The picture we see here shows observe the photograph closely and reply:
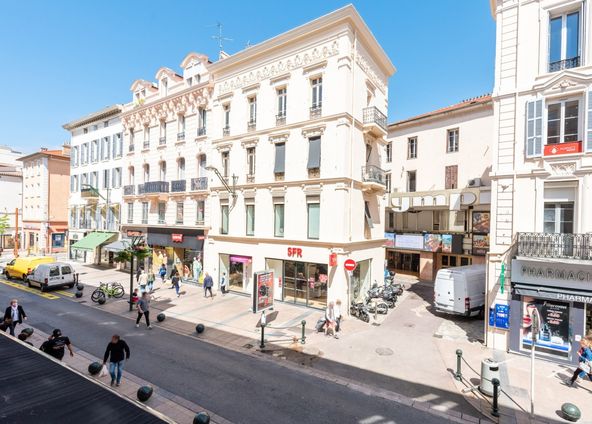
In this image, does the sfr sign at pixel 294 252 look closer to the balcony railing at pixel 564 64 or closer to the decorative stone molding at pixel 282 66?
the decorative stone molding at pixel 282 66

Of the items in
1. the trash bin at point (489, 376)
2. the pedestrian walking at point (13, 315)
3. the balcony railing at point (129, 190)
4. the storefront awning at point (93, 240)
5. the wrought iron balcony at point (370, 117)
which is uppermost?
the wrought iron balcony at point (370, 117)

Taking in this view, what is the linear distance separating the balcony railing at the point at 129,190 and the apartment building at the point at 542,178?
2777 cm

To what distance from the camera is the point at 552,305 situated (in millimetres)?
11602

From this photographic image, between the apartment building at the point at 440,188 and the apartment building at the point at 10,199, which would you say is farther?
the apartment building at the point at 10,199

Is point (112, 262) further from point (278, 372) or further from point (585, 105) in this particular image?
point (585, 105)

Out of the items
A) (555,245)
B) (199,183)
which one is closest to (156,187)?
(199,183)

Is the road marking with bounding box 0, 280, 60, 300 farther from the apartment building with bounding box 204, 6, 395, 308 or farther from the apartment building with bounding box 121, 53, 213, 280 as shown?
the apartment building with bounding box 204, 6, 395, 308

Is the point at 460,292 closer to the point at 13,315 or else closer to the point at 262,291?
the point at 262,291

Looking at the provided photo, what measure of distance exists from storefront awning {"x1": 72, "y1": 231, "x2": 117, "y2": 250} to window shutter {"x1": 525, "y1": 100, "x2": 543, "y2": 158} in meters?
32.5

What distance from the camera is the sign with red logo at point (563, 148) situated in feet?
37.2

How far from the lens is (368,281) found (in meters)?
20.1

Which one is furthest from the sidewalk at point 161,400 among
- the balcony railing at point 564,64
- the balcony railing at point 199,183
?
the balcony railing at point 564,64

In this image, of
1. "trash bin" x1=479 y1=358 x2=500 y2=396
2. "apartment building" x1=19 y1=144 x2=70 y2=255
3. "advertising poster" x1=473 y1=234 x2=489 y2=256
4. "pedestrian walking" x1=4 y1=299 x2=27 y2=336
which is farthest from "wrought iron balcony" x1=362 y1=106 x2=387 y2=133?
"apartment building" x1=19 y1=144 x2=70 y2=255

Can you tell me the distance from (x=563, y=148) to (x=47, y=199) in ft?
168
